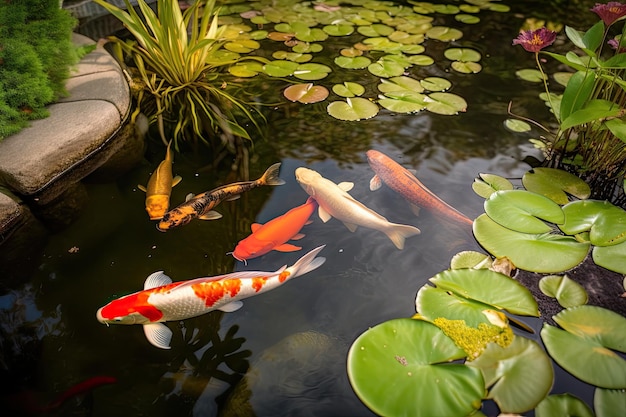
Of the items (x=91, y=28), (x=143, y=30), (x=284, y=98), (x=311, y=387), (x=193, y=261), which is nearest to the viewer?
(x=311, y=387)

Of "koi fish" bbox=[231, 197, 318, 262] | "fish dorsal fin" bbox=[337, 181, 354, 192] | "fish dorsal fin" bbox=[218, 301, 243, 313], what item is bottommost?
"fish dorsal fin" bbox=[218, 301, 243, 313]

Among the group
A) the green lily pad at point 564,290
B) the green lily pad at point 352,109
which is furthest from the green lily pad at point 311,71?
the green lily pad at point 564,290

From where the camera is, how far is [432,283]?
1.64 m

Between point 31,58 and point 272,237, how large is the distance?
1.46 meters

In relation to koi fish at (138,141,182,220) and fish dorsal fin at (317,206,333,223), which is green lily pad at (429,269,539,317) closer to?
fish dorsal fin at (317,206,333,223)

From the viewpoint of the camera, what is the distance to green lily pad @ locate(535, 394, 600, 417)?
1.22m

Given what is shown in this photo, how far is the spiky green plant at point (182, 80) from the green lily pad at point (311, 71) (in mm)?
447

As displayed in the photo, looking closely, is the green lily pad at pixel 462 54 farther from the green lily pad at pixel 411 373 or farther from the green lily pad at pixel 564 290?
the green lily pad at pixel 411 373

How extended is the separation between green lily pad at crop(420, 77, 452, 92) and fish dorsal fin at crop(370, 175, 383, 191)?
3.20 ft

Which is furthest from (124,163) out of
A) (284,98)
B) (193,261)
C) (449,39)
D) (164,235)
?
(449,39)

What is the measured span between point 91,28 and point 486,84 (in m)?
2.79

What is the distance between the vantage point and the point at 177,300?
1.42 metres

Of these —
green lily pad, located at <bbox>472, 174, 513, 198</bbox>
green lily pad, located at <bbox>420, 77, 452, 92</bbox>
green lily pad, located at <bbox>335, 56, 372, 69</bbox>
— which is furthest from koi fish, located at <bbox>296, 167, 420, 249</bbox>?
green lily pad, located at <bbox>335, 56, 372, 69</bbox>

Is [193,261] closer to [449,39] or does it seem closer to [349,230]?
[349,230]
